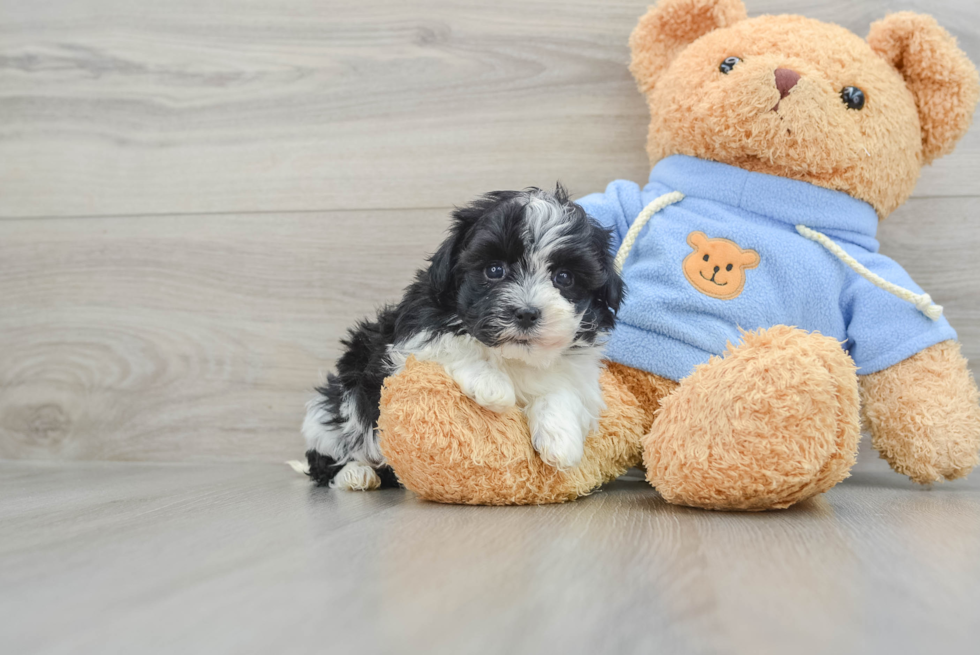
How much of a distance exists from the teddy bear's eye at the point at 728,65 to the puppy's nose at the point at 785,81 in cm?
10

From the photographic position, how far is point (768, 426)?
1091 millimetres

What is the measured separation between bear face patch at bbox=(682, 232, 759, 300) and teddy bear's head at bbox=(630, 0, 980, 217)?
19cm

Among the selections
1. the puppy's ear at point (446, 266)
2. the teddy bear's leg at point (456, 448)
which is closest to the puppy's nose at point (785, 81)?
the puppy's ear at point (446, 266)

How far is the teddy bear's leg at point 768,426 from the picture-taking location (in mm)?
1086

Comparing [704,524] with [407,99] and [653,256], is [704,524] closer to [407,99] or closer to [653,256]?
[653,256]

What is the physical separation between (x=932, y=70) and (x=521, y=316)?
106 centimetres

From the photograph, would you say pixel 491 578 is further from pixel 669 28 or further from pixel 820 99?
pixel 669 28

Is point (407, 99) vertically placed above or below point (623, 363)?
above

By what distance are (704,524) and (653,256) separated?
58 centimetres

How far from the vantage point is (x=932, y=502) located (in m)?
1.28

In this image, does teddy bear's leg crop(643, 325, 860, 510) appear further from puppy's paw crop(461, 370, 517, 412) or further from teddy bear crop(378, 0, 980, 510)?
puppy's paw crop(461, 370, 517, 412)

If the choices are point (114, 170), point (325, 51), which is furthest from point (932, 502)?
point (114, 170)

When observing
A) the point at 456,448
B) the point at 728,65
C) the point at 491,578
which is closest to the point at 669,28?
the point at 728,65

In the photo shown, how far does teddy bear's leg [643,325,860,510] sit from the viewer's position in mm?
1086
